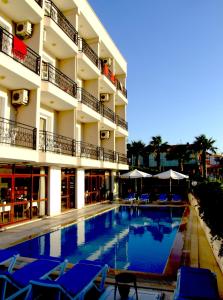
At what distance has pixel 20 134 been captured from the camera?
12.8 meters

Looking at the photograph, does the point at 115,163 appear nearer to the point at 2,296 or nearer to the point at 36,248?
the point at 36,248

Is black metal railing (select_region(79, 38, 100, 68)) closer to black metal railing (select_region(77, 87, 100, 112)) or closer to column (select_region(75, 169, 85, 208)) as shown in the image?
black metal railing (select_region(77, 87, 100, 112))

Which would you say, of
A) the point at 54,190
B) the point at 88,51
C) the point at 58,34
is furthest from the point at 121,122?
the point at 58,34

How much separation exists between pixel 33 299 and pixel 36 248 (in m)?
5.31

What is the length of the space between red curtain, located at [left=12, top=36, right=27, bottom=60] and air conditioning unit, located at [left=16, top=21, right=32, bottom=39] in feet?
3.09

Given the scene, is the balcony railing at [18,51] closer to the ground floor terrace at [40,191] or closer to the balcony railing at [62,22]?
the balcony railing at [62,22]

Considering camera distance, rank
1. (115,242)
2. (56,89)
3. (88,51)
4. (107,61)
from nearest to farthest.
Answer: (115,242), (56,89), (88,51), (107,61)

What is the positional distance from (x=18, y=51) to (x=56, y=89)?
2885 mm

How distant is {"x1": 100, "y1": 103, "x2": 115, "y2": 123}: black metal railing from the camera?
2306 cm

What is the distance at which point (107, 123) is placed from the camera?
23.6 meters

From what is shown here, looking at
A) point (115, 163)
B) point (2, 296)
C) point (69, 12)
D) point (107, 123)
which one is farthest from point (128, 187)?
point (2, 296)

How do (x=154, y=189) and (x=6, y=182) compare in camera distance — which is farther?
(x=154, y=189)

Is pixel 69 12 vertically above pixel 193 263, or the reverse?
pixel 69 12

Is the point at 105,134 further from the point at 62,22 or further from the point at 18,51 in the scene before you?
the point at 18,51
